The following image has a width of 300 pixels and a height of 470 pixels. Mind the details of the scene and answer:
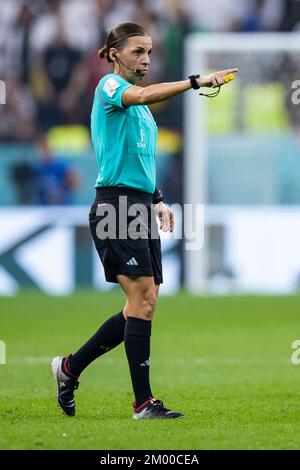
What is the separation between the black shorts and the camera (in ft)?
21.0

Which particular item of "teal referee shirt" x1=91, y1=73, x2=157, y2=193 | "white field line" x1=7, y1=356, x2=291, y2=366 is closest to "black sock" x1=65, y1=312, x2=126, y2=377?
"teal referee shirt" x1=91, y1=73, x2=157, y2=193

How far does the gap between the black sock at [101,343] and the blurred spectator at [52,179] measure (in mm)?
12073

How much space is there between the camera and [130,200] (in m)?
6.47

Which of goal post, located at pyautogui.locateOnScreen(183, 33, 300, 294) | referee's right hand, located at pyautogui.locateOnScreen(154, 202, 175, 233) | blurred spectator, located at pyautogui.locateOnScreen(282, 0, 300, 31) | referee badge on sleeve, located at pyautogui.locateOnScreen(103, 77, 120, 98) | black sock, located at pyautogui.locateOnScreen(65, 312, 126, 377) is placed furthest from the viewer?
blurred spectator, located at pyautogui.locateOnScreen(282, 0, 300, 31)

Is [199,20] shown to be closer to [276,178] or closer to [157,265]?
[276,178]

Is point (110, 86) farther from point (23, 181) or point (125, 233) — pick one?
point (23, 181)

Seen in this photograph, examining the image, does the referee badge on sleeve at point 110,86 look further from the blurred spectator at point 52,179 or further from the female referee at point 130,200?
the blurred spectator at point 52,179

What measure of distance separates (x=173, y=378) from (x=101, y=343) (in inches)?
86.4

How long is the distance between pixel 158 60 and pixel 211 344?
9.02m

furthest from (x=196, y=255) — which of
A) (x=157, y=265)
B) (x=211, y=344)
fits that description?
(x=157, y=265)

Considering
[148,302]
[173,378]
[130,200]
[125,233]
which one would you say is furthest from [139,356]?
[173,378]

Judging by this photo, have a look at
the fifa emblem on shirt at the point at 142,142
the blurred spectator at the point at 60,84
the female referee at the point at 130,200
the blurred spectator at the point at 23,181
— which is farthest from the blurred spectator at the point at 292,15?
the fifa emblem on shirt at the point at 142,142

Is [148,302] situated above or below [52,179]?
below

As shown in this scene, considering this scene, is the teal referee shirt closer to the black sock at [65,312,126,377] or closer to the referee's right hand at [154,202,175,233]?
the referee's right hand at [154,202,175,233]
